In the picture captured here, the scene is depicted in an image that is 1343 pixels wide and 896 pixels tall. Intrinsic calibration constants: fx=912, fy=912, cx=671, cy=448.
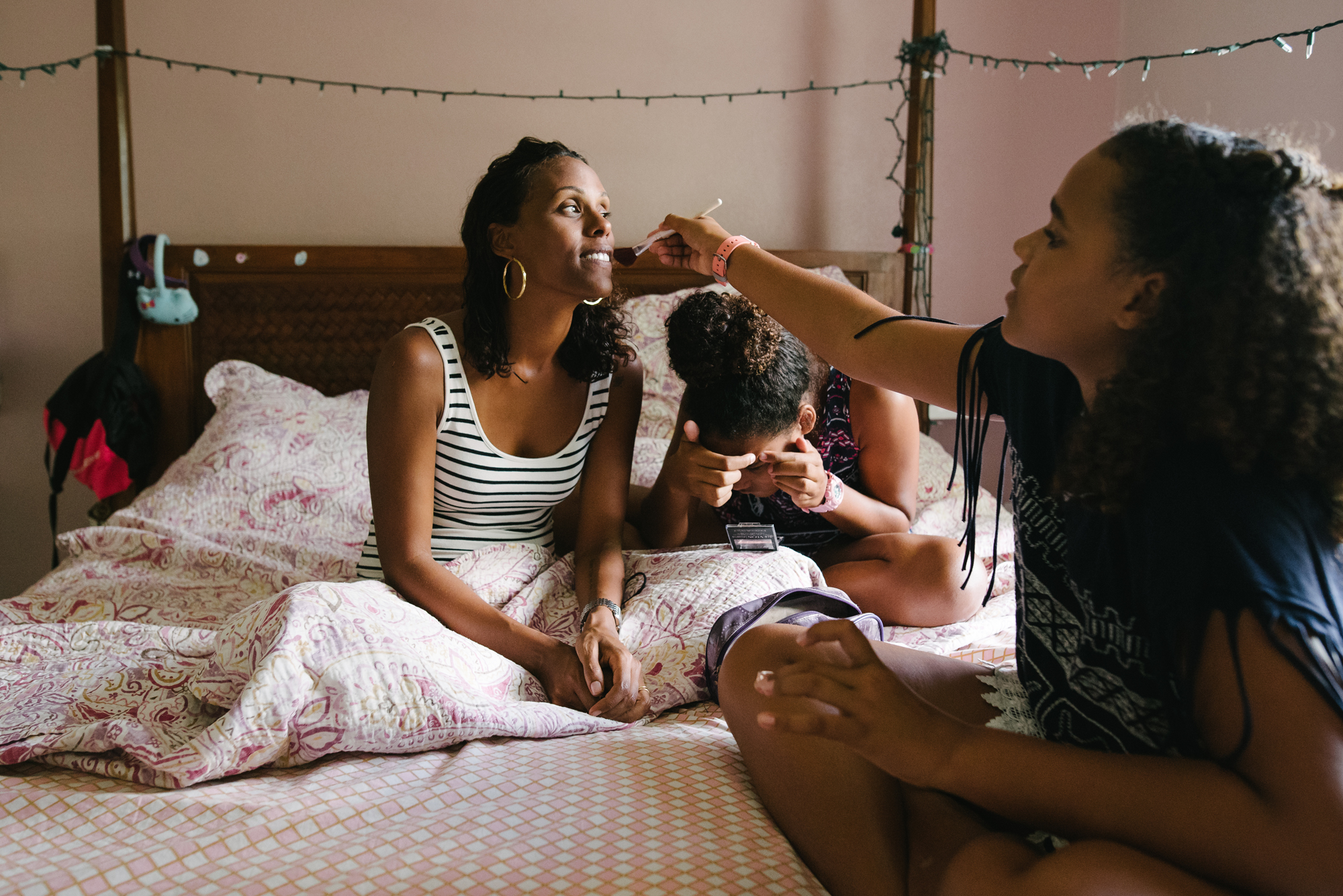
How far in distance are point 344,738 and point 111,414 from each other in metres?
1.66

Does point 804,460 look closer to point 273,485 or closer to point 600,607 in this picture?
point 600,607

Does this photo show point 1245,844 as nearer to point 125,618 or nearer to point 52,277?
point 125,618

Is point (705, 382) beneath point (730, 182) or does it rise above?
beneath

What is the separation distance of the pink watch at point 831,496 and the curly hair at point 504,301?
416mm

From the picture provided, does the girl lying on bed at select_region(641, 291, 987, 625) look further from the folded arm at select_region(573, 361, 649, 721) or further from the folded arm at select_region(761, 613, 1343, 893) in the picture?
the folded arm at select_region(761, 613, 1343, 893)

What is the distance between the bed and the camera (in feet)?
2.55

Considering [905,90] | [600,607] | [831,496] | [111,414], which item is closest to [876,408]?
[831,496]

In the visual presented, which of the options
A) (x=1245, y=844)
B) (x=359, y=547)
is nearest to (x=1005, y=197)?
(x=359, y=547)

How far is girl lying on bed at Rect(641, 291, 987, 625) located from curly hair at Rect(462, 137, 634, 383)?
15 cm

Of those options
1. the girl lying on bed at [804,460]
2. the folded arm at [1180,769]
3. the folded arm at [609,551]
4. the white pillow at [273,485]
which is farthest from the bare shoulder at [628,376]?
the folded arm at [1180,769]

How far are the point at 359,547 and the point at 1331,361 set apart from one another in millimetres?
1622

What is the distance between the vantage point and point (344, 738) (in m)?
0.95

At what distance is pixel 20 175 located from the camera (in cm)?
252

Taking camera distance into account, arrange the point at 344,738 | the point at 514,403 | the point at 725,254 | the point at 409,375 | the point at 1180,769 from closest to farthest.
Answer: the point at 1180,769, the point at 344,738, the point at 725,254, the point at 409,375, the point at 514,403
